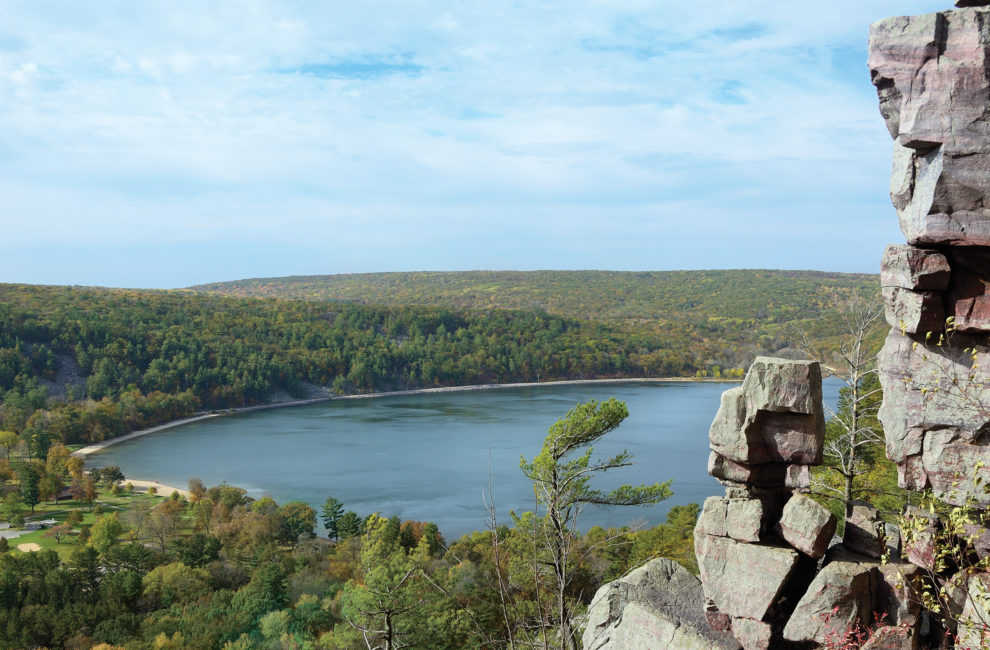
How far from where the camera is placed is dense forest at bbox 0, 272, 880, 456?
220ft

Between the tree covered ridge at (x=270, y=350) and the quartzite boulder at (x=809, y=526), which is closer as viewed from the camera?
the quartzite boulder at (x=809, y=526)

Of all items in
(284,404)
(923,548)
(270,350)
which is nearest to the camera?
(923,548)

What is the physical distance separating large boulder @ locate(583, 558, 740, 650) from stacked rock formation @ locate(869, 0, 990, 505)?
261cm

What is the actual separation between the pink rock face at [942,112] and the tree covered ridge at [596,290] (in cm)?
10825

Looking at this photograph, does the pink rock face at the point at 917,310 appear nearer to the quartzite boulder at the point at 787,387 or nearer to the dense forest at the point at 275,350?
the quartzite boulder at the point at 787,387

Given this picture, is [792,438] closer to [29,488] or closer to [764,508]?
[764,508]

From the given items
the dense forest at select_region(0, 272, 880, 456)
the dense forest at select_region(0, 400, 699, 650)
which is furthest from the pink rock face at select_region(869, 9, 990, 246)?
the dense forest at select_region(0, 272, 880, 456)

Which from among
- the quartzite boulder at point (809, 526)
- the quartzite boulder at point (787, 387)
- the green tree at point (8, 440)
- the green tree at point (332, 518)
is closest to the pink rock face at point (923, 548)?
the quartzite boulder at point (809, 526)

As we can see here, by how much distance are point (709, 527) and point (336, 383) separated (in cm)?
8092

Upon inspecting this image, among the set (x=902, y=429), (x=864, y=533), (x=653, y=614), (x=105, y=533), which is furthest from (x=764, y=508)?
(x=105, y=533)

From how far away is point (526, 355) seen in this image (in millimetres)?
98062

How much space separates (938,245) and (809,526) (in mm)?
2866

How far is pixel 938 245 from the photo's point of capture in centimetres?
640

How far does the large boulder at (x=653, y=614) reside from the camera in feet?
25.0
